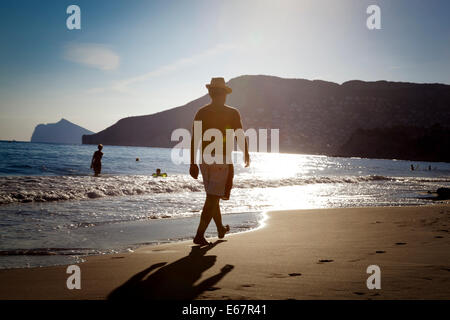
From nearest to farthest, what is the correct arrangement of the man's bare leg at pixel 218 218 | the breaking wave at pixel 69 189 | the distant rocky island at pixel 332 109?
1. the man's bare leg at pixel 218 218
2. the breaking wave at pixel 69 189
3. the distant rocky island at pixel 332 109

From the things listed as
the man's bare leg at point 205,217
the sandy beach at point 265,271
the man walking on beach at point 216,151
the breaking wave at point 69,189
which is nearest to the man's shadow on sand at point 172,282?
the sandy beach at point 265,271

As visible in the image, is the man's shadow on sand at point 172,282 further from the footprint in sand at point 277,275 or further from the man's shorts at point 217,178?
the man's shorts at point 217,178

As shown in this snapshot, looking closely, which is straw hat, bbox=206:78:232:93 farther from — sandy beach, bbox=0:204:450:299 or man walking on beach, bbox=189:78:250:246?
sandy beach, bbox=0:204:450:299

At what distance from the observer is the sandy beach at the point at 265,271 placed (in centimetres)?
272

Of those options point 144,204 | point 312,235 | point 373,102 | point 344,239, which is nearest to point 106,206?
point 144,204

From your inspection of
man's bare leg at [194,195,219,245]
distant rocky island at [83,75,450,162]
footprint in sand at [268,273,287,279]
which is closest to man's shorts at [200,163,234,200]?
man's bare leg at [194,195,219,245]

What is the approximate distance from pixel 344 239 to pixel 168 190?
11010 millimetres

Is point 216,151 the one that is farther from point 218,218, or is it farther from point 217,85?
point 218,218

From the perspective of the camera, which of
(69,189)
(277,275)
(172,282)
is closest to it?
(172,282)

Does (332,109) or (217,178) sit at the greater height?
(332,109)

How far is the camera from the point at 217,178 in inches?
191

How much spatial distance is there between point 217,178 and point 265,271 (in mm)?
1793

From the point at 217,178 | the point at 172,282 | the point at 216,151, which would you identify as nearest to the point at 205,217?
the point at 217,178
